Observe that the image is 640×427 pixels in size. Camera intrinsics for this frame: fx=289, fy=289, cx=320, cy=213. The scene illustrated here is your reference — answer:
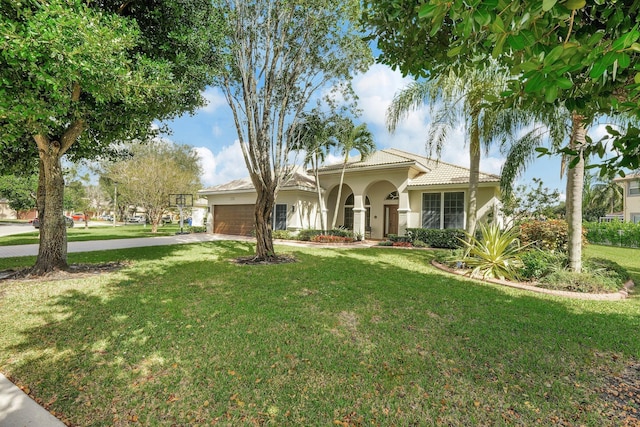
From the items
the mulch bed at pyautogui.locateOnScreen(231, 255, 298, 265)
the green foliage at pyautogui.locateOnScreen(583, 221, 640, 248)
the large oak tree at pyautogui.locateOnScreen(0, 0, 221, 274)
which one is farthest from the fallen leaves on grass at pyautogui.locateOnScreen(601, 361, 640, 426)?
the green foliage at pyautogui.locateOnScreen(583, 221, 640, 248)

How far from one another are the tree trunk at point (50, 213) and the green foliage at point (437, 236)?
49.6ft

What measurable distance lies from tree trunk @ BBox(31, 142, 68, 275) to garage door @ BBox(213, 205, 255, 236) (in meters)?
13.0

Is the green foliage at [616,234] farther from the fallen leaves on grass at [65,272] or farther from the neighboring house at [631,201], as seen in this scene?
the fallen leaves on grass at [65,272]

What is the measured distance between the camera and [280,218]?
2072cm

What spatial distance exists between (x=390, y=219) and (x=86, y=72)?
17944mm

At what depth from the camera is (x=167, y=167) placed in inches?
1043

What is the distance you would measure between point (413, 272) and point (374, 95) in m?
8.86

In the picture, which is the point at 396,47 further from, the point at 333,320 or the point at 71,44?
the point at 71,44

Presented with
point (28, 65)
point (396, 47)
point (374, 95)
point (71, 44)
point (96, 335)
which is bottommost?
point (96, 335)

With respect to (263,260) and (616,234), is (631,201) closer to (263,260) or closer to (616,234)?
(616,234)

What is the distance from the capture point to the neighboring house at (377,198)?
16422mm

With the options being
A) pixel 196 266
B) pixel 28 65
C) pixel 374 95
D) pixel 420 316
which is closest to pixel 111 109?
pixel 28 65

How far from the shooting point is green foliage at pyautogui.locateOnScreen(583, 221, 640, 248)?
791 inches

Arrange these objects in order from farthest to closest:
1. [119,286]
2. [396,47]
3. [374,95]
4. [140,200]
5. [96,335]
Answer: [140,200] < [374,95] < [119,286] < [96,335] < [396,47]
